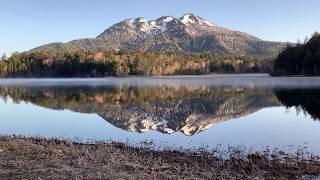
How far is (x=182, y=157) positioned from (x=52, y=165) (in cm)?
559

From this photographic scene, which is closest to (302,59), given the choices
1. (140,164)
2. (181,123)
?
(181,123)

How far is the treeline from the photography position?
473 feet

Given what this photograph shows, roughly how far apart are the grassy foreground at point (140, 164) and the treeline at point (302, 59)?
129056mm

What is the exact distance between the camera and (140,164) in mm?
17203

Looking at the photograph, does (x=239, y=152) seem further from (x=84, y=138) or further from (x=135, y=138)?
(x=84, y=138)

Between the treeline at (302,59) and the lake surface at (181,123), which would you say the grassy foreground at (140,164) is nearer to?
the lake surface at (181,123)

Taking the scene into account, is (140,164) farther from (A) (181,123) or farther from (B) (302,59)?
(B) (302,59)

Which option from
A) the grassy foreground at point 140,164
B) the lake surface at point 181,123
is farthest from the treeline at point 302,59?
the grassy foreground at point 140,164

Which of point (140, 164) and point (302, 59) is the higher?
point (302, 59)

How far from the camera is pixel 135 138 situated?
27547 mm

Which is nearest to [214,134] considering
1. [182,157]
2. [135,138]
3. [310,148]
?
[135,138]

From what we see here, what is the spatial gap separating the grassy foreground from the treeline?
129056 millimetres

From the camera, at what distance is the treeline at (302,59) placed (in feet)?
473

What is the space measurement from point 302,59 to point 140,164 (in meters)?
139
